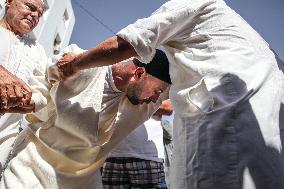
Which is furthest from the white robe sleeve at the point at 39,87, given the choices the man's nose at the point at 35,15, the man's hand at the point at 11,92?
the man's nose at the point at 35,15

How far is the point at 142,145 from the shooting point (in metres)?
3.34

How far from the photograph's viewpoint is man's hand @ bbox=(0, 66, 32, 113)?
5.46ft

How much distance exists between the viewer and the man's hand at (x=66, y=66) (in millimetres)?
1862

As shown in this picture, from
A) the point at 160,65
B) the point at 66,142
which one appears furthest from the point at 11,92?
the point at 160,65

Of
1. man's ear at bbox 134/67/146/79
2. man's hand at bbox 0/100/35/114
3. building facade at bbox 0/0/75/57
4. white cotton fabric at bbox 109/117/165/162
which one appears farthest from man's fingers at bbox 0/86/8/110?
building facade at bbox 0/0/75/57

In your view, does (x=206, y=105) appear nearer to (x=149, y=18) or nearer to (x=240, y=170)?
(x=240, y=170)

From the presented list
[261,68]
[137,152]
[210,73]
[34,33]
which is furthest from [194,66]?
[34,33]

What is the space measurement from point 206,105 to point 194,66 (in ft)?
0.70

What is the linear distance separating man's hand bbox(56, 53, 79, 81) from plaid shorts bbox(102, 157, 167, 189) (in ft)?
5.32

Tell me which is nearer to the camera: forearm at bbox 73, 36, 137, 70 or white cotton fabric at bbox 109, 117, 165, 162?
forearm at bbox 73, 36, 137, 70

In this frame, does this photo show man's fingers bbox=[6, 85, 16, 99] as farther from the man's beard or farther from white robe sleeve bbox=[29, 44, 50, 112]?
the man's beard

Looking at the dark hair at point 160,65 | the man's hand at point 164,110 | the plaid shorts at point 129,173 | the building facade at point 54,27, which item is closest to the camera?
the dark hair at point 160,65

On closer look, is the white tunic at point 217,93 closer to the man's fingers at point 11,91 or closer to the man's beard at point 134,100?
the man's fingers at point 11,91

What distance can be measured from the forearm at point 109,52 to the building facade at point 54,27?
912cm
